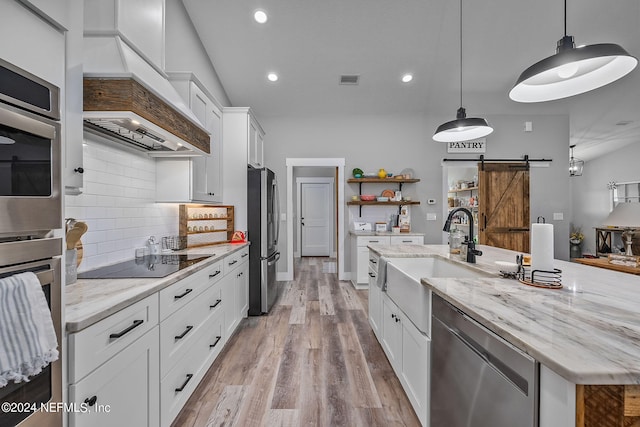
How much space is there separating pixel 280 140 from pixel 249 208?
2116 millimetres

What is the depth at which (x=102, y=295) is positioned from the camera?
1.24m

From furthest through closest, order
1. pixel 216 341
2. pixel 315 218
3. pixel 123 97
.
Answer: pixel 315 218
pixel 216 341
pixel 123 97

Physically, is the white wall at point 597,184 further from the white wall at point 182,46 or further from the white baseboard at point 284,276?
the white wall at point 182,46

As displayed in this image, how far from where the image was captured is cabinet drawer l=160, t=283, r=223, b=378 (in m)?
1.51

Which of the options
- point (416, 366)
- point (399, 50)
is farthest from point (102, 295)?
point (399, 50)

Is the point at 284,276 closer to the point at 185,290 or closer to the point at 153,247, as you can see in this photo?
the point at 153,247

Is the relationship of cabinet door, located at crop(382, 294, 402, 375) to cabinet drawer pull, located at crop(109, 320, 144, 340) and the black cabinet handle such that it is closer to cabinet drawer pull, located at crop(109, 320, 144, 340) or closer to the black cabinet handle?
the black cabinet handle

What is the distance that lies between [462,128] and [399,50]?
2.24 meters

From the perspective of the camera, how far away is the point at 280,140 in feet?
17.1

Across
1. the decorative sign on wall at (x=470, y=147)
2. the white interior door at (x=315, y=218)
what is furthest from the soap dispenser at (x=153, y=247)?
the white interior door at (x=315, y=218)

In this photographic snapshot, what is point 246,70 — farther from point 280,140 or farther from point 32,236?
point 32,236

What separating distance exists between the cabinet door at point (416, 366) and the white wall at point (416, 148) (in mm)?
3461

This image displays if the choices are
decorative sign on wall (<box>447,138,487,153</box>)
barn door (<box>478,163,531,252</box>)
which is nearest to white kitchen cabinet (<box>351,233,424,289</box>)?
barn door (<box>478,163,531,252</box>)

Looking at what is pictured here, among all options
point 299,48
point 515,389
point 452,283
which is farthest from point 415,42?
point 515,389
